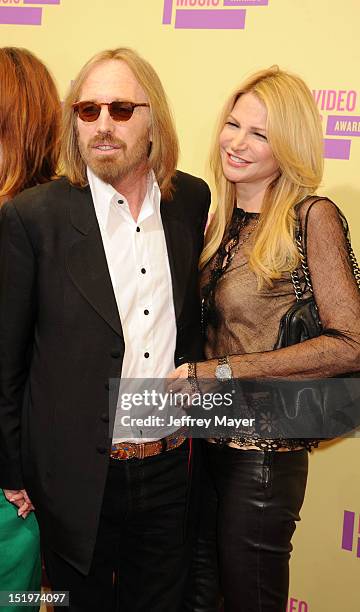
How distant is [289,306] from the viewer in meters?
2.23

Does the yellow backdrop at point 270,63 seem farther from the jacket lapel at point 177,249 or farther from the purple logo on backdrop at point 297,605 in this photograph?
the jacket lapel at point 177,249

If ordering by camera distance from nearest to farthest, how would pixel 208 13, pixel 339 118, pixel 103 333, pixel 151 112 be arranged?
pixel 103 333, pixel 151 112, pixel 339 118, pixel 208 13

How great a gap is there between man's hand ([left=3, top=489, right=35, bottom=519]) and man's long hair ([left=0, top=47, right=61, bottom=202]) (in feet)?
3.03

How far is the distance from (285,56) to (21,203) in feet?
4.45

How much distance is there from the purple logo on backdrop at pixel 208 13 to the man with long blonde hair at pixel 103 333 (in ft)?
2.74

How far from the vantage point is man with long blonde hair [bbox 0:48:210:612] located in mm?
2100

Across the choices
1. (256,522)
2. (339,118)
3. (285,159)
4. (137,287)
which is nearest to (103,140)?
(137,287)

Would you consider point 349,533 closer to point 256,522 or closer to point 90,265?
point 256,522

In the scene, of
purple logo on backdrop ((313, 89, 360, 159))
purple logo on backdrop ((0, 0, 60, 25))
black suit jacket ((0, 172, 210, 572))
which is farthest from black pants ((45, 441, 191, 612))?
purple logo on backdrop ((0, 0, 60, 25))

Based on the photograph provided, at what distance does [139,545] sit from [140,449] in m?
0.37

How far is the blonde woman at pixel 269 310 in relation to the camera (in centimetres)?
215

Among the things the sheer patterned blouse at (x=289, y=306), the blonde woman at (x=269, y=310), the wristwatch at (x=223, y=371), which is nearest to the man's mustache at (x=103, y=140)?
the blonde woman at (x=269, y=310)

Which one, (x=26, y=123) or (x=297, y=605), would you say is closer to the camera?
(x=26, y=123)

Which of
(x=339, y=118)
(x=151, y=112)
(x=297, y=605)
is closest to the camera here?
(x=151, y=112)
